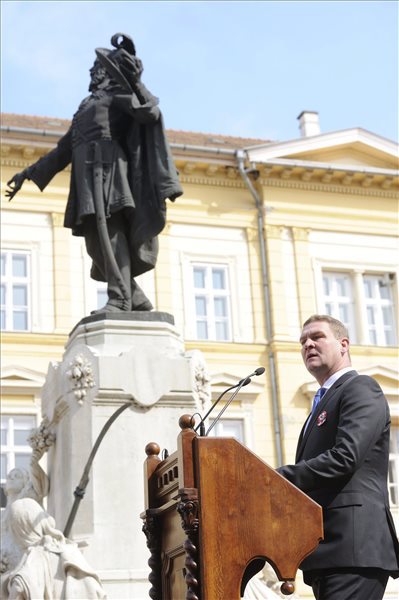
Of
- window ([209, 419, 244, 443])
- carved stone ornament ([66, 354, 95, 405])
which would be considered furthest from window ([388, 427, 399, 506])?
carved stone ornament ([66, 354, 95, 405])

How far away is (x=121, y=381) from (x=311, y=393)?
1904 centimetres

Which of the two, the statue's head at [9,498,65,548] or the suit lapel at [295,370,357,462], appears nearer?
the suit lapel at [295,370,357,462]

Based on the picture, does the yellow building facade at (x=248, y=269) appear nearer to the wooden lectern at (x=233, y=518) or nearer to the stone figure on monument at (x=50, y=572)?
the stone figure on monument at (x=50, y=572)

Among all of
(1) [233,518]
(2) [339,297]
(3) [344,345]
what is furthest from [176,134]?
(1) [233,518]

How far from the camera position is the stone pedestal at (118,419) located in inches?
308

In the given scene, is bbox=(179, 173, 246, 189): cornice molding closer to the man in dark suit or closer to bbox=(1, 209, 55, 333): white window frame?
bbox=(1, 209, 55, 333): white window frame

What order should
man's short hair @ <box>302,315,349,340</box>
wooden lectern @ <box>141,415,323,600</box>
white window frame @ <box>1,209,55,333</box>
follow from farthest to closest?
1. white window frame @ <box>1,209,55,333</box>
2. man's short hair @ <box>302,315,349,340</box>
3. wooden lectern @ <box>141,415,323,600</box>

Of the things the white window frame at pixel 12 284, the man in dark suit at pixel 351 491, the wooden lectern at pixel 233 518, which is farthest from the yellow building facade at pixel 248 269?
the wooden lectern at pixel 233 518

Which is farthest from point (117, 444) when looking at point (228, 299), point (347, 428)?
point (228, 299)

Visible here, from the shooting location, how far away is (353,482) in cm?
405

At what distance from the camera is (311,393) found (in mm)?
26938

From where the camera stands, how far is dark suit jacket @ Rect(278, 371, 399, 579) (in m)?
3.96

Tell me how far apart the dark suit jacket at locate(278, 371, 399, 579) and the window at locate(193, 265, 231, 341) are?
75.8 ft

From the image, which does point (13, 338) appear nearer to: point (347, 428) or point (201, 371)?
point (201, 371)
